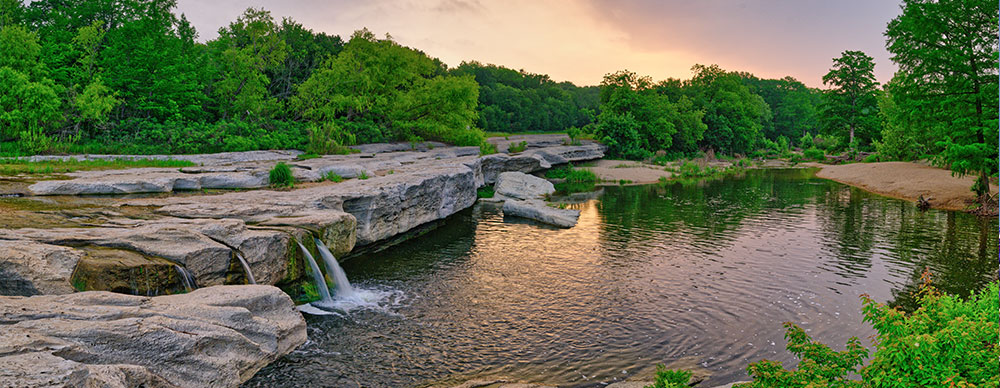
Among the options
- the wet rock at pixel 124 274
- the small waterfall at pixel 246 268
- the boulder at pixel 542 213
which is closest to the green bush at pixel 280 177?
the small waterfall at pixel 246 268

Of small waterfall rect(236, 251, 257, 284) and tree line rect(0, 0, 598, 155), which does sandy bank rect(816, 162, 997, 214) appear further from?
small waterfall rect(236, 251, 257, 284)

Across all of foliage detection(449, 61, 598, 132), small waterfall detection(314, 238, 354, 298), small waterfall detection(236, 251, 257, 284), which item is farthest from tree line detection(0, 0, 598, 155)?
foliage detection(449, 61, 598, 132)

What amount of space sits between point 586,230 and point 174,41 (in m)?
25.4

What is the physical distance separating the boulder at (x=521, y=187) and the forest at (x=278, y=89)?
8.92 metres

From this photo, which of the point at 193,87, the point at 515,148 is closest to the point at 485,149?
the point at 515,148

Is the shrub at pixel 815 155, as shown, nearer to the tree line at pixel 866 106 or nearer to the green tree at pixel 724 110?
the tree line at pixel 866 106

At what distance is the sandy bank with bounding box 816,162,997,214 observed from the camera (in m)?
25.8

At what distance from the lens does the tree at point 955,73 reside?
21.2 metres

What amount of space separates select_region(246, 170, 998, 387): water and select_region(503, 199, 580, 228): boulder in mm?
675

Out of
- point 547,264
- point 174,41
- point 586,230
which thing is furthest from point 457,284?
point 174,41

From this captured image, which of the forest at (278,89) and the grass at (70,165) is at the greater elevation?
the forest at (278,89)

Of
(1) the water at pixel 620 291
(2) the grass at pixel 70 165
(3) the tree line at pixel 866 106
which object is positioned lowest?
(1) the water at pixel 620 291

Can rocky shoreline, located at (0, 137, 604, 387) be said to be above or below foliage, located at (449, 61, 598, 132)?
below

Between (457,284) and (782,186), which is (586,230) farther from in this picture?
(782,186)
